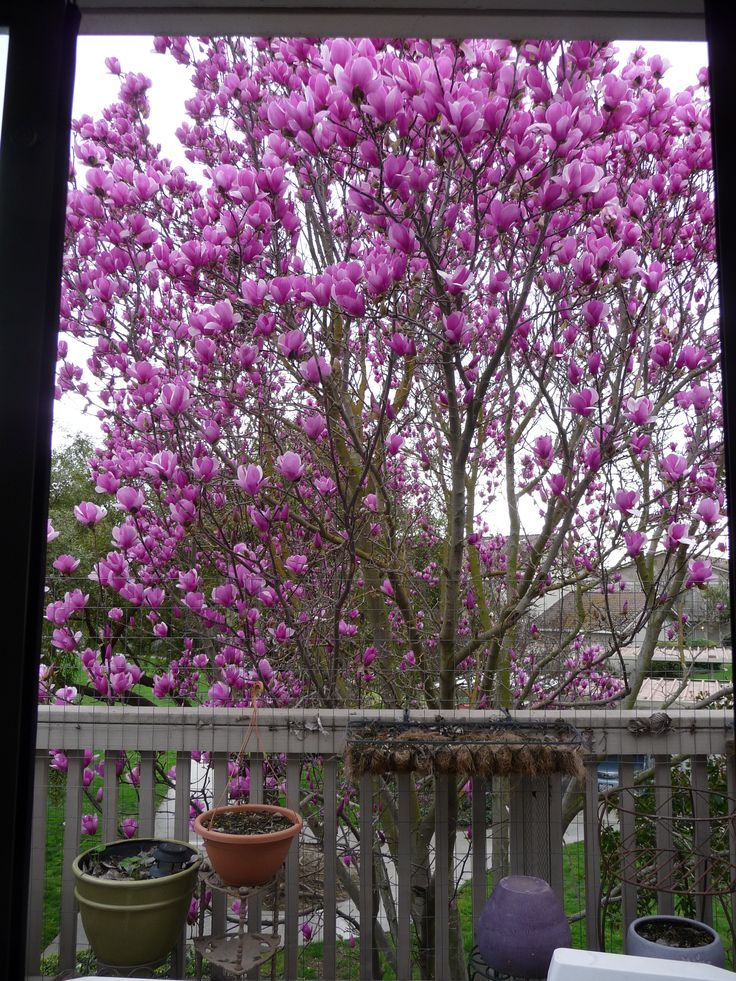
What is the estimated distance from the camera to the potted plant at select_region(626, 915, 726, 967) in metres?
Answer: 1.46

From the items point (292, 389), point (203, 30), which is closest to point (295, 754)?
point (292, 389)

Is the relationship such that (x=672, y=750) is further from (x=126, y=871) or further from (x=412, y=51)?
(x=412, y=51)

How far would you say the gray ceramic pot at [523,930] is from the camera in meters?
1.58

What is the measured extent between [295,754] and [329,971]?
20.0 inches

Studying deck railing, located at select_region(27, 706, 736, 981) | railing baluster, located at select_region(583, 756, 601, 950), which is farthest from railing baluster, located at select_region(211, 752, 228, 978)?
railing baluster, located at select_region(583, 756, 601, 950)

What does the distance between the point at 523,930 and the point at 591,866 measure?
1.02 ft

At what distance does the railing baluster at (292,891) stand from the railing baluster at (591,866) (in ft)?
2.34

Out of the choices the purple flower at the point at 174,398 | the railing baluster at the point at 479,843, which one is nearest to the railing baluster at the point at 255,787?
the railing baluster at the point at 479,843

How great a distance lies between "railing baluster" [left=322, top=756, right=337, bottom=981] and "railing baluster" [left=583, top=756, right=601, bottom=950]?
0.62m

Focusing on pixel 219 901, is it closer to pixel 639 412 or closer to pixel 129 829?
pixel 129 829

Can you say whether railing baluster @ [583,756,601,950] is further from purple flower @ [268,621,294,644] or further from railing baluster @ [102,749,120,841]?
railing baluster @ [102,749,120,841]

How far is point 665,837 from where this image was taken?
1863 mm

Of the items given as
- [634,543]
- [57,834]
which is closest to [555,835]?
[634,543]

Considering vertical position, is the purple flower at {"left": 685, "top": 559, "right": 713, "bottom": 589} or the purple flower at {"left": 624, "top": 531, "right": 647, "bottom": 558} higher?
the purple flower at {"left": 624, "top": 531, "right": 647, "bottom": 558}
